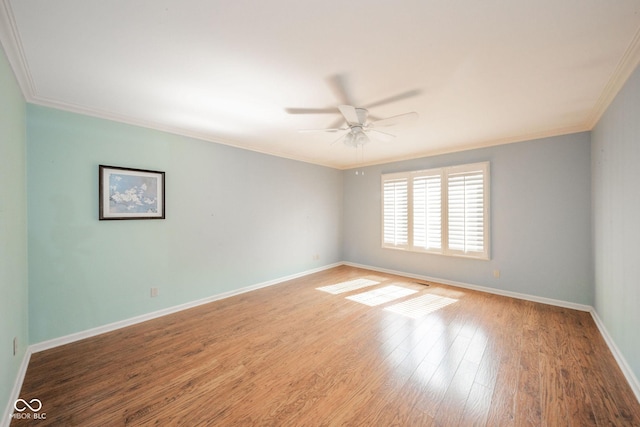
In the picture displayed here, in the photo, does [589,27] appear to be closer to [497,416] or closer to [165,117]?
[497,416]

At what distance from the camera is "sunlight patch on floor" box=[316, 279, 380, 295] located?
4.37 meters

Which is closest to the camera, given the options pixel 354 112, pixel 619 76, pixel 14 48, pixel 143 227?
pixel 14 48

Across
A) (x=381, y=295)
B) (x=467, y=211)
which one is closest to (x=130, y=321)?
(x=381, y=295)

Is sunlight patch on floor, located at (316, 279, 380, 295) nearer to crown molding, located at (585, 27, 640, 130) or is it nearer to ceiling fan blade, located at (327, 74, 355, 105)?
ceiling fan blade, located at (327, 74, 355, 105)

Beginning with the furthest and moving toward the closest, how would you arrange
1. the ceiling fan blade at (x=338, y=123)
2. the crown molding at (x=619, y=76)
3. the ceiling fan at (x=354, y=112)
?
1. the ceiling fan blade at (x=338, y=123)
2. the ceiling fan at (x=354, y=112)
3. the crown molding at (x=619, y=76)

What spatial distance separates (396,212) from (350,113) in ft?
10.7

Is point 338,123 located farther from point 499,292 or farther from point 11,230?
point 499,292

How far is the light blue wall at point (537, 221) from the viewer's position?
3.46 metres

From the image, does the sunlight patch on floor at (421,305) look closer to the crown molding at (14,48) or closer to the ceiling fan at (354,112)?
the ceiling fan at (354,112)

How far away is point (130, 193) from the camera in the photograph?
310 centimetres

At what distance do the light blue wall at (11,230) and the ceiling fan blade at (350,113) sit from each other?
2.47 meters

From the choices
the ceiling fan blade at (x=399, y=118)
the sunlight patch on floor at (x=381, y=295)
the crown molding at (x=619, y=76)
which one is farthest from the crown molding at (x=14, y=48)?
the sunlight patch on floor at (x=381, y=295)

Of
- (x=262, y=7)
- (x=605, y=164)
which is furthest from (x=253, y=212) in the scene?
(x=605, y=164)

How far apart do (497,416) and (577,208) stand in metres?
3.32
